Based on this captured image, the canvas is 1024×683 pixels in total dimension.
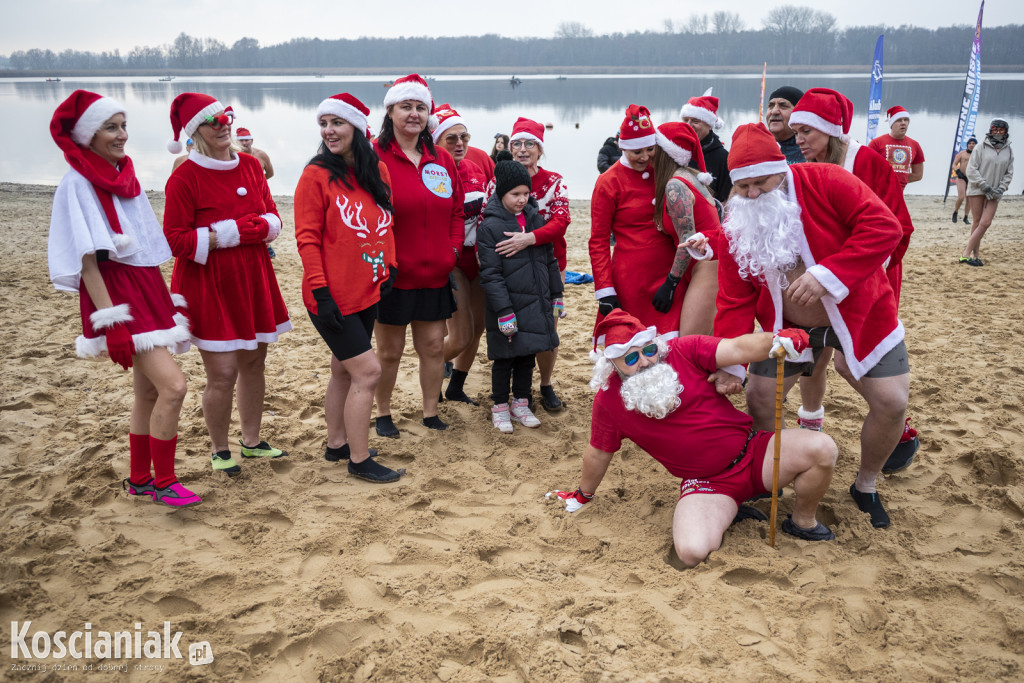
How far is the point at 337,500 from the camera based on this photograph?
3818 mm

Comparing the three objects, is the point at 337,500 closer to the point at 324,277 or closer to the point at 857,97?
the point at 324,277

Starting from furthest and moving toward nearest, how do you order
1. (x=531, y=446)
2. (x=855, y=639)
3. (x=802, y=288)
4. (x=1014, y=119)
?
1. (x=1014, y=119)
2. (x=531, y=446)
3. (x=802, y=288)
4. (x=855, y=639)

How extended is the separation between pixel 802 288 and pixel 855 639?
1434 mm

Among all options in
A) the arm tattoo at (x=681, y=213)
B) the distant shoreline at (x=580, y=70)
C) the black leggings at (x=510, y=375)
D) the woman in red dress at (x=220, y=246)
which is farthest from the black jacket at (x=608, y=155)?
the distant shoreline at (x=580, y=70)

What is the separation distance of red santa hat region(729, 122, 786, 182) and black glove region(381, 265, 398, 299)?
6.32 ft

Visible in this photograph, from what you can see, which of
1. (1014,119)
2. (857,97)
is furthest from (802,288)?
(857,97)

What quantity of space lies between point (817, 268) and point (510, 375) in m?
2.30

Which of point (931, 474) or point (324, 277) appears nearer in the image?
point (324, 277)

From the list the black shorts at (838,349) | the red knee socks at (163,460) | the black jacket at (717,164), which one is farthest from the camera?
the black jacket at (717,164)

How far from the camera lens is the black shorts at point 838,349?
328 centimetres

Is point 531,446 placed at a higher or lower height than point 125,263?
lower

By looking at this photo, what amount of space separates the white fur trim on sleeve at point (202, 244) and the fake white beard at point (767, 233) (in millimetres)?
2574

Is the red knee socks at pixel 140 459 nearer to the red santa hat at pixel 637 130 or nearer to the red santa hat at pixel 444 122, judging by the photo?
the red santa hat at pixel 444 122

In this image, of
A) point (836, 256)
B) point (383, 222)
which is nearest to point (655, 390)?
point (836, 256)
